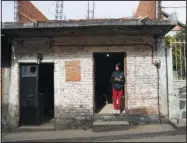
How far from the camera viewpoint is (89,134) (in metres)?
10.2

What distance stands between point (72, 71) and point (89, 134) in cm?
239

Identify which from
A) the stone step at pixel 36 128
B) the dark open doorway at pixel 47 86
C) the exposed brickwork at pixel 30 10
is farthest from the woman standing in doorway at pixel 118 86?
the exposed brickwork at pixel 30 10

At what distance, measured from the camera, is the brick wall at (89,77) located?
11391 mm

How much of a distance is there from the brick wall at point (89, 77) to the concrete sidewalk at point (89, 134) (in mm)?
910

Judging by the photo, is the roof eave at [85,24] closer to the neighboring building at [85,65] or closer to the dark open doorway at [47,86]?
the neighboring building at [85,65]

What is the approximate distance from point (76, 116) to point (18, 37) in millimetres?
3333

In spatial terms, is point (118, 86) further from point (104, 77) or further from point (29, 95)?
point (104, 77)

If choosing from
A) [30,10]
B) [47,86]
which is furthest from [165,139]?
[30,10]

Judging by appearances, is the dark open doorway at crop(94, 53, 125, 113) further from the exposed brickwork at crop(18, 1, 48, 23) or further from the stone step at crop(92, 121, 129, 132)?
the exposed brickwork at crop(18, 1, 48, 23)

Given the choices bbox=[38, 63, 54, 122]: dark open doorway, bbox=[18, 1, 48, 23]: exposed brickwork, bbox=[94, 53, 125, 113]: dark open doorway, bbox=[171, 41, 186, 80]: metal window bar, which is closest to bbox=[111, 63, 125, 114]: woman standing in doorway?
bbox=[171, 41, 186, 80]: metal window bar

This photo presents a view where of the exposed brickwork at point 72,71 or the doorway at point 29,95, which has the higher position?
the exposed brickwork at point 72,71

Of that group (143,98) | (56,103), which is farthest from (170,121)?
(56,103)

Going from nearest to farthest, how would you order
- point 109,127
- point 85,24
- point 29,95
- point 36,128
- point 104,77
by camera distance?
point 85,24 → point 109,127 → point 36,128 → point 29,95 → point 104,77

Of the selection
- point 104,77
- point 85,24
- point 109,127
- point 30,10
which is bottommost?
point 109,127
